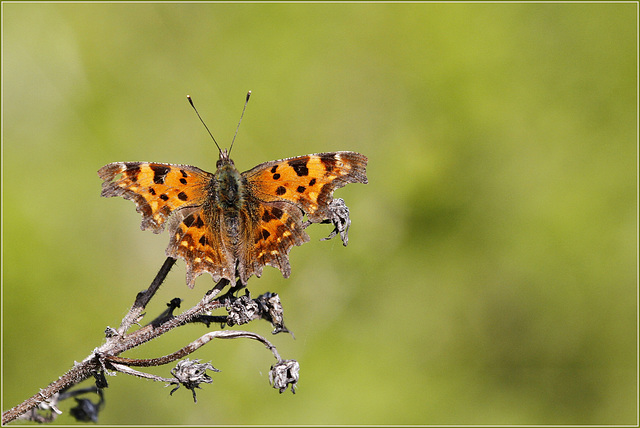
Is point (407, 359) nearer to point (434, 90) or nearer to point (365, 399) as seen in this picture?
point (365, 399)

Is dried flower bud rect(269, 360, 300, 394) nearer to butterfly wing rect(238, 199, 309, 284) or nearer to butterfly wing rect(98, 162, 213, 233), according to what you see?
butterfly wing rect(238, 199, 309, 284)

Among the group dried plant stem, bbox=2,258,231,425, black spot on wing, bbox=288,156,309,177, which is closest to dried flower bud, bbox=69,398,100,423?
dried plant stem, bbox=2,258,231,425

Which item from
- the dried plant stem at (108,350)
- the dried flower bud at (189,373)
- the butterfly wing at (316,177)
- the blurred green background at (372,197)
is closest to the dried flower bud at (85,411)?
the dried plant stem at (108,350)

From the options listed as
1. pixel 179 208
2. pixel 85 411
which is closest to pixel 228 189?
pixel 179 208

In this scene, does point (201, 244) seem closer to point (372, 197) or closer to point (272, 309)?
point (272, 309)

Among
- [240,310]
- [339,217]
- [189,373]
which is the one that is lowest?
[189,373]

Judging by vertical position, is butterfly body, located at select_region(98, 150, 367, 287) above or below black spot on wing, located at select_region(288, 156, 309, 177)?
below
